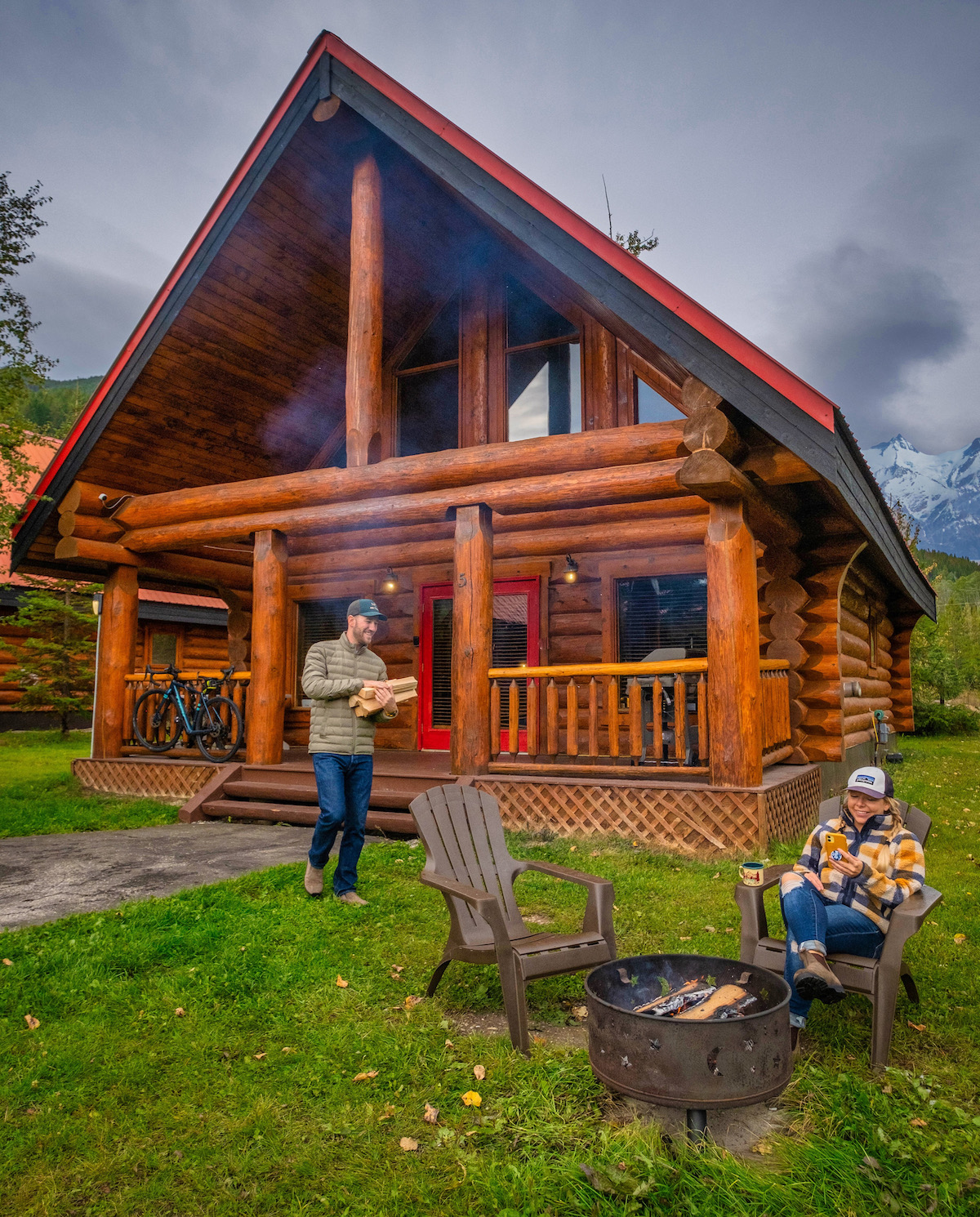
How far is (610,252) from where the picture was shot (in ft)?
22.5

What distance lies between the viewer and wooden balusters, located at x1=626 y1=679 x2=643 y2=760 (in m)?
7.90

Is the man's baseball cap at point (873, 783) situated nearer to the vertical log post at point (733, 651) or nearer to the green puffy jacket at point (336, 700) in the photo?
the green puffy jacket at point (336, 700)

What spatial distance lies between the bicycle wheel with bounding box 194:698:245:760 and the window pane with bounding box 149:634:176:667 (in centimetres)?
1254

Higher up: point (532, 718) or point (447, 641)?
point (447, 641)

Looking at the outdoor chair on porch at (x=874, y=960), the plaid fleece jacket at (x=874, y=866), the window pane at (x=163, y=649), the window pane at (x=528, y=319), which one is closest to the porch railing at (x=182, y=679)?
the window pane at (x=528, y=319)

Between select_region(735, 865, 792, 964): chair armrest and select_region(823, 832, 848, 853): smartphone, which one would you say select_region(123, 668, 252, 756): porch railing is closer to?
select_region(735, 865, 792, 964): chair armrest

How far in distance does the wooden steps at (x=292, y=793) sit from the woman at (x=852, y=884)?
466 cm

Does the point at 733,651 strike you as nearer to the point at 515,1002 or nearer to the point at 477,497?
the point at 477,497

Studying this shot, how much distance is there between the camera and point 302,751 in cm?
1131

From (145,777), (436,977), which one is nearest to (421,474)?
(145,777)

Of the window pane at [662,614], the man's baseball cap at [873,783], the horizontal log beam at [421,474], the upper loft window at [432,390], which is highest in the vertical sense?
the upper loft window at [432,390]

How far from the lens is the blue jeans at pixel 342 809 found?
534cm

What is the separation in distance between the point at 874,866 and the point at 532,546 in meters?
7.80

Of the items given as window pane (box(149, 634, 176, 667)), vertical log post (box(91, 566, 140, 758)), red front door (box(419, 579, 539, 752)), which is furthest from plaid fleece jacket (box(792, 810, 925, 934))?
window pane (box(149, 634, 176, 667))
